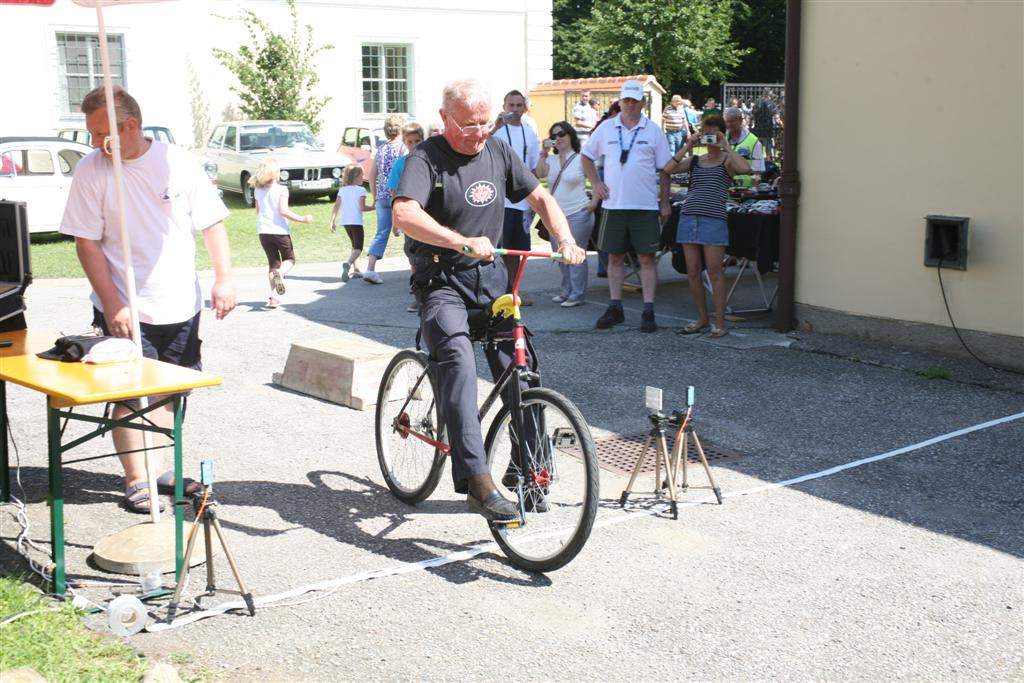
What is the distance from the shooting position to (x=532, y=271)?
13906mm

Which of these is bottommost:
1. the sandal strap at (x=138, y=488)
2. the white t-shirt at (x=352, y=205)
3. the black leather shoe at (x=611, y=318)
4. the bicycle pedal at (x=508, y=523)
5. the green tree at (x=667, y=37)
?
the sandal strap at (x=138, y=488)

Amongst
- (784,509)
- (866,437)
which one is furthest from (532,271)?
(784,509)

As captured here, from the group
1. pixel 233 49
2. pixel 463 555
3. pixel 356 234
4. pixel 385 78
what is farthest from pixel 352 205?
pixel 385 78

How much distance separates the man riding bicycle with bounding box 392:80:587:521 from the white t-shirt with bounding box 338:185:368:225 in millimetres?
8036

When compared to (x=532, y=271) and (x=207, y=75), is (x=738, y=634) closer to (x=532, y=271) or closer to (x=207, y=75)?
(x=532, y=271)

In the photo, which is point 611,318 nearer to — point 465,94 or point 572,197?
point 572,197

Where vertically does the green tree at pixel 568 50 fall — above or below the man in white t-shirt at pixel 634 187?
above

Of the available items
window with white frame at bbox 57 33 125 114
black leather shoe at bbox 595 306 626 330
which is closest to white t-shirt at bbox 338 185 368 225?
black leather shoe at bbox 595 306 626 330

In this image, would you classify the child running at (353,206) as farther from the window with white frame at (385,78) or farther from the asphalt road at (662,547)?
the window with white frame at (385,78)

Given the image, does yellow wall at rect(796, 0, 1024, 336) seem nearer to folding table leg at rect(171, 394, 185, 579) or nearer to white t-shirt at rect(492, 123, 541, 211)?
white t-shirt at rect(492, 123, 541, 211)

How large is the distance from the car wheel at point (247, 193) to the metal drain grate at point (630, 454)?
55.9 ft

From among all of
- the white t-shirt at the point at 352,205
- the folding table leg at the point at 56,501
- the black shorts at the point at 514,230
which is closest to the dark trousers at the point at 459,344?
the folding table leg at the point at 56,501

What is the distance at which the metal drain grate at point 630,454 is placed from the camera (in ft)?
21.1

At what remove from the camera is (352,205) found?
13.3 meters
